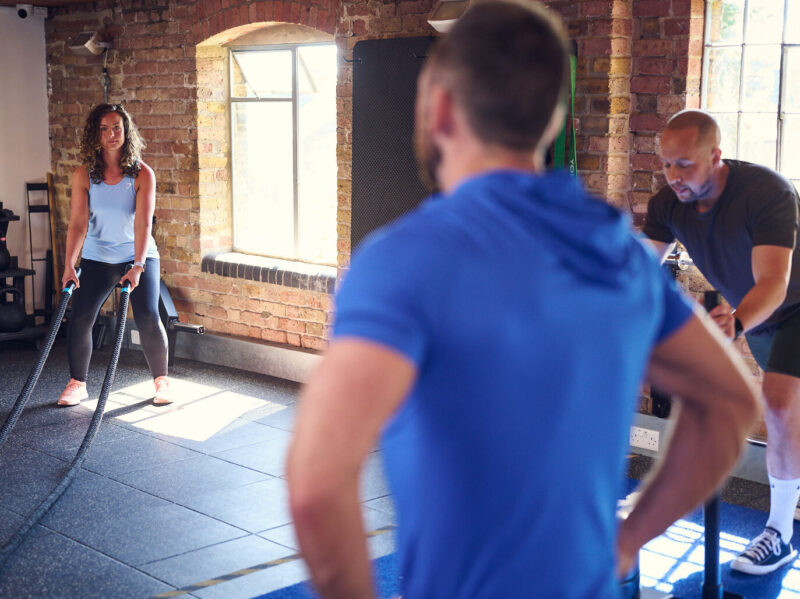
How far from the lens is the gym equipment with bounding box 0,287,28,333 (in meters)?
6.56

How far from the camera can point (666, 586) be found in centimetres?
318

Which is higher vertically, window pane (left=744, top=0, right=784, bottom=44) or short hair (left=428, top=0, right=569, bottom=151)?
window pane (left=744, top=0, right=784, bottom=44)

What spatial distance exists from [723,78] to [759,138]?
1.04 ft

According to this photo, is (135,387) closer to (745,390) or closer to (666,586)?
(666,586)

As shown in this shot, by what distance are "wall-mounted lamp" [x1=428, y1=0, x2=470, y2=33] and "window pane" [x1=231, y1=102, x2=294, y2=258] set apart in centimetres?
160

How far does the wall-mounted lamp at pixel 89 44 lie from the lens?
21.6 feet

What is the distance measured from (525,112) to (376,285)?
21 centimetres

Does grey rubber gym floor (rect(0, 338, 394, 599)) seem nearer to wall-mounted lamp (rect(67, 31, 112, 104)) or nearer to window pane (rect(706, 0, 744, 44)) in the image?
wall-mounted lamp (rect(67, 31, 112, 104))

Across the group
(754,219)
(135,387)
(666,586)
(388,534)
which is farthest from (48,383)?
(754,219)

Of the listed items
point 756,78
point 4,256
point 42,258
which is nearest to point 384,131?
point 756,78

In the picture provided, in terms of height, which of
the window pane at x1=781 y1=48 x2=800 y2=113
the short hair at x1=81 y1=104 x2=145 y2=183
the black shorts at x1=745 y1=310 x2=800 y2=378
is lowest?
the black shorts at x1=745 y1=310 x2=800 y2=378

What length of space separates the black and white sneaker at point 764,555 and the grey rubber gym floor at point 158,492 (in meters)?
1.22

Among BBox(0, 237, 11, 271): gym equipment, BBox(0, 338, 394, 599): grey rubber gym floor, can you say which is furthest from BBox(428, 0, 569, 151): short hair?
BBox(0, 237, 11, 271): gym equipment

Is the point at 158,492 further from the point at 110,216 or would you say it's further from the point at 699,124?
the point at 699,124
